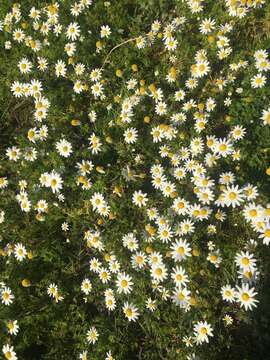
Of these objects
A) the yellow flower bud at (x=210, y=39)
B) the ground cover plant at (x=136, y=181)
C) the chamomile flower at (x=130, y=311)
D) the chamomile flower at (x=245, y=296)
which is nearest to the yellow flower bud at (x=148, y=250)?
the ground cover plant at (x=136, y=181)

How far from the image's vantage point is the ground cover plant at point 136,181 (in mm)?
3977

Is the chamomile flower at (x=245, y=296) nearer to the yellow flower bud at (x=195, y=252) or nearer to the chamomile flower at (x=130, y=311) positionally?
the yellow flower bud at (x=195, y=252)

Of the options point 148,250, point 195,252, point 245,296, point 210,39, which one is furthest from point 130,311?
point 210,39

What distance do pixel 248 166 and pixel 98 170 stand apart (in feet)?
5.41

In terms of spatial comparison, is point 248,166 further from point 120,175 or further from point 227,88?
point 120,175

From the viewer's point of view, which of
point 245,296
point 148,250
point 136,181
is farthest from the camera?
point 136,181

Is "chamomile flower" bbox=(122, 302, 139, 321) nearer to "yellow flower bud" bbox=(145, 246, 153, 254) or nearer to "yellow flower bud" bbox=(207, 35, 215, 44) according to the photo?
"yellow flower bud" bbox=(145, 246, 153, 254)

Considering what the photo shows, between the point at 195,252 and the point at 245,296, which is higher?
the point at 195,252

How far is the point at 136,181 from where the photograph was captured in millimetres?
4340

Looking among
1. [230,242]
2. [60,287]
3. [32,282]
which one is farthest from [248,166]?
[32,282]

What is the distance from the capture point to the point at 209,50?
15.0 feet

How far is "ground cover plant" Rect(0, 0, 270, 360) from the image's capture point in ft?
13.0

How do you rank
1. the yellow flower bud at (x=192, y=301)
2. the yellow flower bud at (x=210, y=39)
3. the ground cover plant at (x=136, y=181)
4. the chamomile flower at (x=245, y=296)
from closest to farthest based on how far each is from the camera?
the chamomile flower at (x=245, y=296), the yellow flower bud at (x=192, y=301), the ground cover plant at (x=136, y=181), the yellow flower bud at (x=210, y=39)

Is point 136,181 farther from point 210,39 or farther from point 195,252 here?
point 210,39
